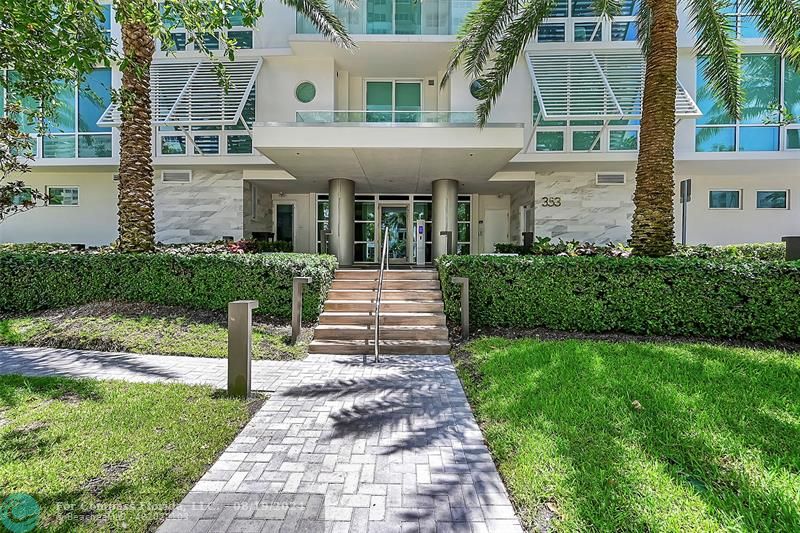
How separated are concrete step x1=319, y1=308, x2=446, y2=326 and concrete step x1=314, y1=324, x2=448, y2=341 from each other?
294 millimetres

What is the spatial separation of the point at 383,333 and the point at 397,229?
10918 mm

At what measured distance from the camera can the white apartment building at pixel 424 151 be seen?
1233cm

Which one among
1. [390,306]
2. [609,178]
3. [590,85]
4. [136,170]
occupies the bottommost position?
[390,306]

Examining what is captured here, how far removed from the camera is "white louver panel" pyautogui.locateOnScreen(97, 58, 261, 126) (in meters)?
12.3

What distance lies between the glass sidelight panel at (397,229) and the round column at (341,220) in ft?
11.7

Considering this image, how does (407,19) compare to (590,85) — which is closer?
(590,85)

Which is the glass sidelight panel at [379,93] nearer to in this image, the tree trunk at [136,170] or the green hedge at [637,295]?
the tree trunk at [136,170]

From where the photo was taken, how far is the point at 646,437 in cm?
326

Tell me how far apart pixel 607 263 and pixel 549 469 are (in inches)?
199

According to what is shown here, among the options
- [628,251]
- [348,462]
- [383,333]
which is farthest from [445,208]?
[348,462]

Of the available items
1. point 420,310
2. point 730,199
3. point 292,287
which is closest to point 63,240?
point 292,287

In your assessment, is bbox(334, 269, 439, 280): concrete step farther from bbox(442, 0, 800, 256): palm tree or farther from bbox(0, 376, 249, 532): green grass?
bbox(0, 376, 249, 532): green grass

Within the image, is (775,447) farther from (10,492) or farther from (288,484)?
(10,492)

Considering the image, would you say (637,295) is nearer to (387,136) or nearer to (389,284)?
(389,284)
